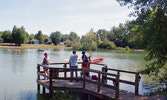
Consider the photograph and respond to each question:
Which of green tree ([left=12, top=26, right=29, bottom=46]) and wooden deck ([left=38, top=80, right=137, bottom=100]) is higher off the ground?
green tree ([left=12, top=26, right=29, bottom=46])

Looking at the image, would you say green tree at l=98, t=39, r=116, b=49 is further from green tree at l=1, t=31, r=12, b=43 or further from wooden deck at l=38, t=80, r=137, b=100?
wooden deck at l=38, t=80, r=137, b=100

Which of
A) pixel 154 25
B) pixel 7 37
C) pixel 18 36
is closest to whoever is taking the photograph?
pixel 154 25

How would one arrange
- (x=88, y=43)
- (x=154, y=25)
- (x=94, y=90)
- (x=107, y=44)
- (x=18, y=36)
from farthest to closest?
1. (x=107, y=44)
2. (x=18, y=36)
3. (x=88, y=43)
4. (x=94, y=90)
5. (x=154, y=25)

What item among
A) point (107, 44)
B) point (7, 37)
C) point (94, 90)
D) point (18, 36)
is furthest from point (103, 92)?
point (7, 37)

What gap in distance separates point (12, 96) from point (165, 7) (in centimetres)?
1087

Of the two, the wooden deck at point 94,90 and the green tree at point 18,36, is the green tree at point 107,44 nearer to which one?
the green tree at point 18,36

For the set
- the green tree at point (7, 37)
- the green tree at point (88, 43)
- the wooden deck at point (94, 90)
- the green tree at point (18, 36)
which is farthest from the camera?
the green tree at point (7, 37)

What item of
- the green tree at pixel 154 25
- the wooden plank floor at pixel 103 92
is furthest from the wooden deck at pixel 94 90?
the green tree at pixel 154 25

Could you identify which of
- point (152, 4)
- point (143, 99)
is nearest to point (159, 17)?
point (152, 4)

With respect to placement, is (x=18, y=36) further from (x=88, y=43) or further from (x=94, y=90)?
(x=94, y=90)

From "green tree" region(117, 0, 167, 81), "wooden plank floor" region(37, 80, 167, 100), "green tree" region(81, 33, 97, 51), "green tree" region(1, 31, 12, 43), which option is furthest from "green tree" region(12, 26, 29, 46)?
"green tree" region(117, 0, 167, 81)

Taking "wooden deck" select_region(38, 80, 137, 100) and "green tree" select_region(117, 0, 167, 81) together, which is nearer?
"green tree" select_region(117, 0, 167, 81)

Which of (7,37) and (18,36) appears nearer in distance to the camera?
(18,36)

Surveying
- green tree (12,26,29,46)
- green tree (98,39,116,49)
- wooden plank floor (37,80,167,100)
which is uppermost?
green tree (12,26,29,46)
